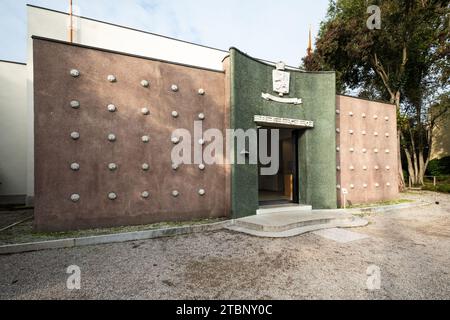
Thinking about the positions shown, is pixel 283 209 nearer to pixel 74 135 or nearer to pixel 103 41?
pixel 74 135

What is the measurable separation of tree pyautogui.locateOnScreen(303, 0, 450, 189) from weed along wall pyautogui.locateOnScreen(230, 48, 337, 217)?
754 centimetres

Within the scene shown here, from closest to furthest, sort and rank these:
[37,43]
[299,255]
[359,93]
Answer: [299,255]
[37,43]
[359,93]

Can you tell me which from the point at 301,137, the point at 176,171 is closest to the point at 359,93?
the point at 301,137

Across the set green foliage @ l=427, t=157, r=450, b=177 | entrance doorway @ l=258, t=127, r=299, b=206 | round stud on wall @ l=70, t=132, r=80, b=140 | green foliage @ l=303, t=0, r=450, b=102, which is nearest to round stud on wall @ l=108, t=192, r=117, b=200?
round stud on wall @ l=70, t=132, r=80, b=140

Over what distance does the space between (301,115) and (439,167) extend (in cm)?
1914

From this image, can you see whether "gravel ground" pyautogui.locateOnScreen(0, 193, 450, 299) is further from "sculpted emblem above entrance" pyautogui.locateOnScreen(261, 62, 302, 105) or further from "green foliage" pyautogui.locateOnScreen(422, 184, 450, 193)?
"green foliage" pyautogui.locateOnScreen(422, 184, 450, 193)

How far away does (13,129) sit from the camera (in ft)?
35.2

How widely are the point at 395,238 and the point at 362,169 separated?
15.5 feet

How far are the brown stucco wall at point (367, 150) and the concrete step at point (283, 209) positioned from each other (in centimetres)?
202

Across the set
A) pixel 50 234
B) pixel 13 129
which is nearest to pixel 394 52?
pixel 50 234

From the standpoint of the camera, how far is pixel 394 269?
3.51m

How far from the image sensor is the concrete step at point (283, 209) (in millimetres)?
7059

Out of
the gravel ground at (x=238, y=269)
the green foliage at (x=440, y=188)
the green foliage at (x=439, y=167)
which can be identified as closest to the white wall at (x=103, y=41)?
the gravel ground at (x=238, y=269)
